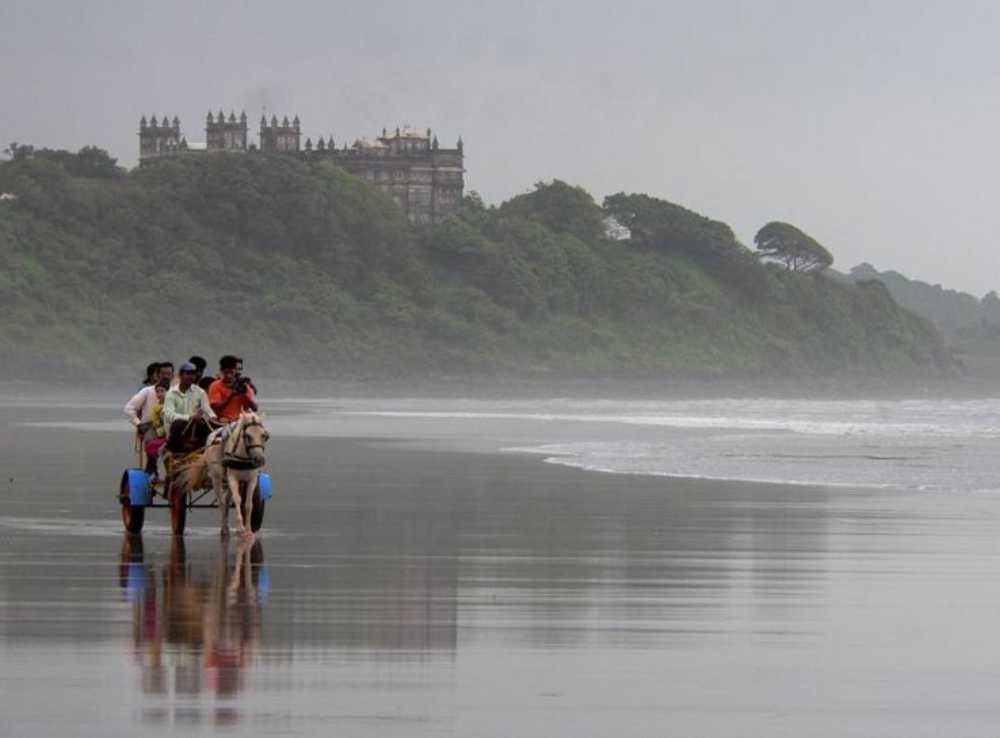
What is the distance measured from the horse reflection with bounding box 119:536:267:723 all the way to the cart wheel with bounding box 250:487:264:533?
0.55m

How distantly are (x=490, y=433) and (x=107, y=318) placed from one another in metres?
85.0

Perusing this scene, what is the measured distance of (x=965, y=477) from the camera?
26859 millimetres

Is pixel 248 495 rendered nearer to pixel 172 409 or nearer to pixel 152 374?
pixel 172 409

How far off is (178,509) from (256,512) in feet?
1.87

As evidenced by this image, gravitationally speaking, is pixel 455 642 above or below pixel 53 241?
below

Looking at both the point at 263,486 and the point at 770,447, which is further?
the point at 770,447

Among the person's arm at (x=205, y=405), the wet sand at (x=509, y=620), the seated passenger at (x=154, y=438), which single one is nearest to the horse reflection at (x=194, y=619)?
the wet sand at (x=509, y=620)

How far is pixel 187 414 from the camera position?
1784cm

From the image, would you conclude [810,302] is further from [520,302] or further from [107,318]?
[107,318]

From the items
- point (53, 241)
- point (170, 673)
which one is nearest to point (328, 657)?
point (170, 673)

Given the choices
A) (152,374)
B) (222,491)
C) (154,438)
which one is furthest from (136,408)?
(222,491)

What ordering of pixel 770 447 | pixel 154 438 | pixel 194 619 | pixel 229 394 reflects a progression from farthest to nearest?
pixel 770 447
pixel 154 438
pixel 229 394
pixel 194 619

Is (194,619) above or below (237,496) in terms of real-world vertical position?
below

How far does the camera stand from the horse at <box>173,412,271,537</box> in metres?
16.9
